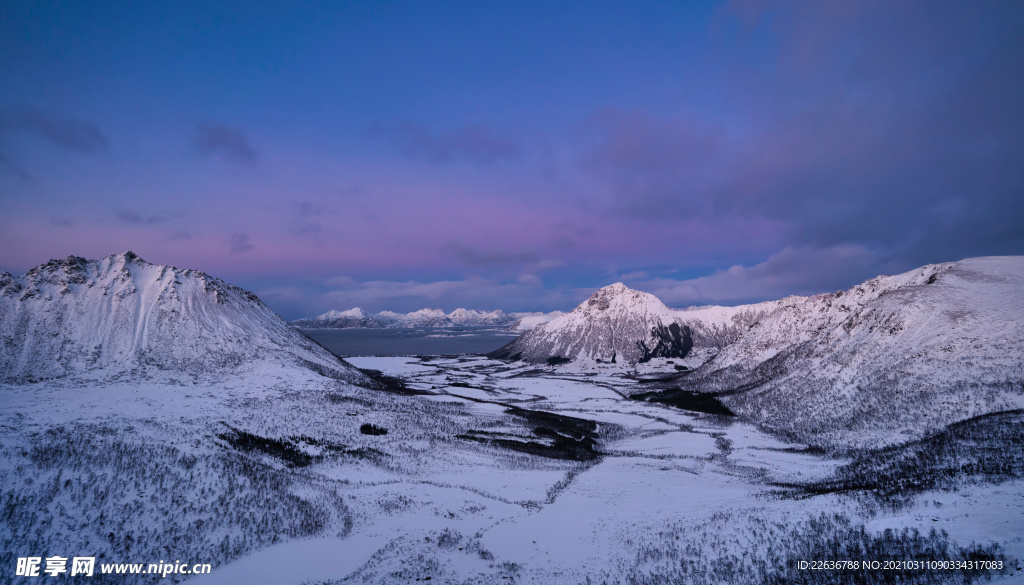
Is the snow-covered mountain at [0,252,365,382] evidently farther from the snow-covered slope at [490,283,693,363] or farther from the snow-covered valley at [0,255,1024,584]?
the snow-covered slope at [490,283,693,363]

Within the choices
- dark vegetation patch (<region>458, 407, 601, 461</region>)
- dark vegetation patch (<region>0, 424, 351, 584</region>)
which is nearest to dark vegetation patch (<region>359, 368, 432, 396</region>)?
dark vegetation patch (<region>458, 407, 601, 461</region>)

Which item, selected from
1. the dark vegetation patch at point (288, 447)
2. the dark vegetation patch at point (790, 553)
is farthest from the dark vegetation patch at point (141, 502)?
the dark vegetation patch at point (790, 553)

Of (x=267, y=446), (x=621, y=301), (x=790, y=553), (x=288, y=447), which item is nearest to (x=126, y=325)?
(x=267, y=446)

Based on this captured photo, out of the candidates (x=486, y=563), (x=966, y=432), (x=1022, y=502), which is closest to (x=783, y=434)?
(x=966, y=432)

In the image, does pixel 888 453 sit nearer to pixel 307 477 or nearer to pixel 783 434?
pixel 783 434

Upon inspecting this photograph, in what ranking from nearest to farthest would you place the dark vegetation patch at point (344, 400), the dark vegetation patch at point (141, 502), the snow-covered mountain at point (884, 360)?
the dark vegetation patch at point (141, 502)
the snow-covered mountain at point (884, 360)
the dark vegetation patch at point (344, 400)

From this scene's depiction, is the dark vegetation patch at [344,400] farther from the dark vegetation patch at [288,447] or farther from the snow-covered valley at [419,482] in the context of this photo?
the dark vegetation patch at [288,447]
